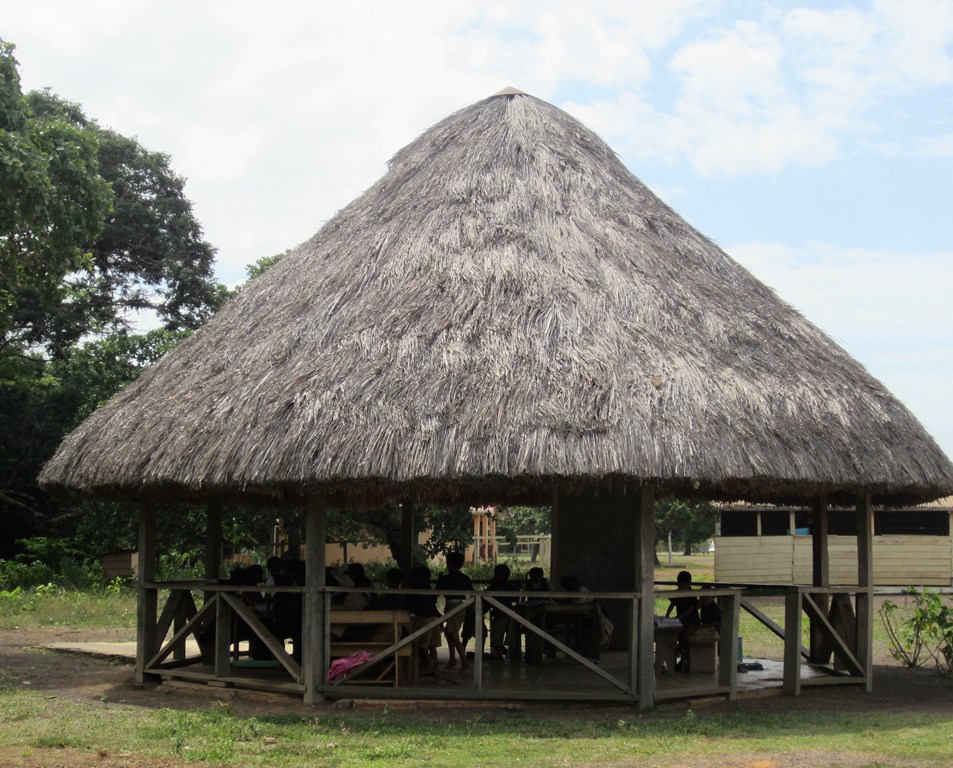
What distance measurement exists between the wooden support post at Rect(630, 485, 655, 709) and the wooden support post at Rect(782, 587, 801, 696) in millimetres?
1789

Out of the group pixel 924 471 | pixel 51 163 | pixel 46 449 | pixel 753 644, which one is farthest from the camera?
pixel 46 449

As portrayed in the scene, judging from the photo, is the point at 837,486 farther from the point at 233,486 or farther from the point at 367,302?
the point at 233,486

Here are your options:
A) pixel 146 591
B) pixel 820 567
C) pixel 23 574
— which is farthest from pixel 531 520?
pixel 146 591

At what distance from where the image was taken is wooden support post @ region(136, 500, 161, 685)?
11.6 meters

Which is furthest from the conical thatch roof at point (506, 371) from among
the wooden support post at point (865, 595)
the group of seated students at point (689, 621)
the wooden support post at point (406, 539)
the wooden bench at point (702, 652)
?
the wooden support post at point (406, 539)

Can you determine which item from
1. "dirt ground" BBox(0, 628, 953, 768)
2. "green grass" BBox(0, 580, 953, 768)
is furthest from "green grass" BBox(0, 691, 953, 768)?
"dirt ground" BBox(0, 628, 953, 768)

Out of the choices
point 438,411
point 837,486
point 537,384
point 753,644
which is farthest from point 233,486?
point 753,644

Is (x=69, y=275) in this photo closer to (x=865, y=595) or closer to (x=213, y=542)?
(x=213, y=542)

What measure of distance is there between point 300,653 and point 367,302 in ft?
11.7

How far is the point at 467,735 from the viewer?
8688mm

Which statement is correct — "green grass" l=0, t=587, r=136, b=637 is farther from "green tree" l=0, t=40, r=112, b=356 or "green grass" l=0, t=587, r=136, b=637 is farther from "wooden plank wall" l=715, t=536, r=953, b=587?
"wooden plank wall" l=715, t=536, r=953, b=587

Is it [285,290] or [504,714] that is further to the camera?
[285,290]

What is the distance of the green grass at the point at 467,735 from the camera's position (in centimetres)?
783

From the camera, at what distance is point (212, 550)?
13.0 m
